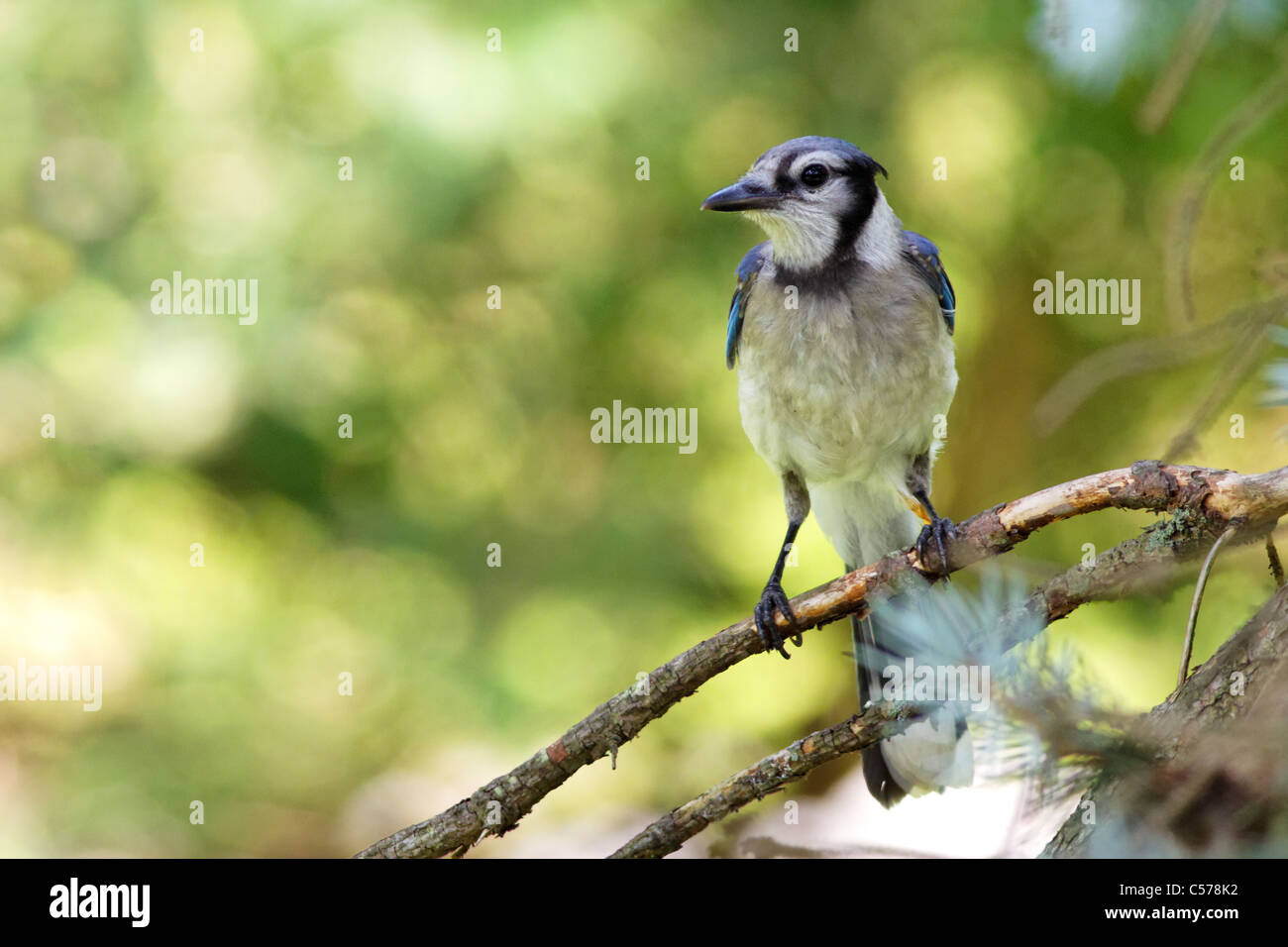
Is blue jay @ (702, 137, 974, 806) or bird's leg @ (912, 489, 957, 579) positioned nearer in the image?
bird's leg @ (912, 489, 957, 579)

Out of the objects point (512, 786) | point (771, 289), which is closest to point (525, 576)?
point (771, 289)

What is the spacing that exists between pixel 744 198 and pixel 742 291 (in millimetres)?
275

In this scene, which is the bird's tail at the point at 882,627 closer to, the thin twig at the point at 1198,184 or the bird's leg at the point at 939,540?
the bird's leg at the point at 939,540

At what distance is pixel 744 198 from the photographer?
239cm

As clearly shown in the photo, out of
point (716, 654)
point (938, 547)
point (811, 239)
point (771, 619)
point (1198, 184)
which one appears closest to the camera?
point (1198, 184)

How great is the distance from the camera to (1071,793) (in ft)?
2.84

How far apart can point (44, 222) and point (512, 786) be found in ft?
9.60

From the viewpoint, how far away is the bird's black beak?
93.5 inches

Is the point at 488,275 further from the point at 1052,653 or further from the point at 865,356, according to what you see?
the point at 1052,653

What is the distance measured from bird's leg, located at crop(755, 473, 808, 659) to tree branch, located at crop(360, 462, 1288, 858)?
130mm
